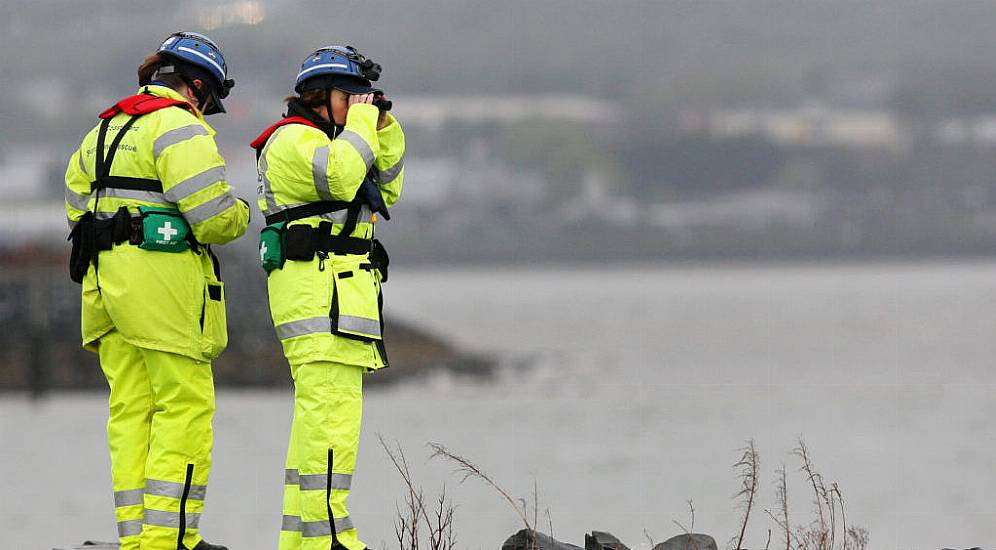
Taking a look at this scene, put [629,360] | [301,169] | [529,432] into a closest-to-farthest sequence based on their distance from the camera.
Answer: [301,169] → [529,432] → [629,360]

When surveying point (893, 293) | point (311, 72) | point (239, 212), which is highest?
point (893, 293)

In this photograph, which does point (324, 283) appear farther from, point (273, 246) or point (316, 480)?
point (316, 480)

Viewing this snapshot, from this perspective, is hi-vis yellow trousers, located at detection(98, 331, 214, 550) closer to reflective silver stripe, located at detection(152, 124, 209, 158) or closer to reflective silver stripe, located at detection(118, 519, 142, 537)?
reflective silver stripe, located at detection(118, 519, 142, 537)

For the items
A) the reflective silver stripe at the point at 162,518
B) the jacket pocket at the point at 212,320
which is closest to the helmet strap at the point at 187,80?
the jacket pocket at the point at 212,320

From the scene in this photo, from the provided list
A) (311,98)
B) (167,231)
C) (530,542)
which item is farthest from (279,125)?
(530,542)

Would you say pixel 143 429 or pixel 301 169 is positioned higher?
pixel 301 169

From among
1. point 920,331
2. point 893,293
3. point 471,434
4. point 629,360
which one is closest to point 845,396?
point 629,360

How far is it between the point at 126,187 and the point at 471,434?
28.3 metres

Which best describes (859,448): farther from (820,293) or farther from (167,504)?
(820,293)

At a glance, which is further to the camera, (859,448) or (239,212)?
(859,448)

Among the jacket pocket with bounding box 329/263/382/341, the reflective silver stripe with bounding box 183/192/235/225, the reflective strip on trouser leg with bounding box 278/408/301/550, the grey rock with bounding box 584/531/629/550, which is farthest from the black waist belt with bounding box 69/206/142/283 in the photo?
the grey rock with bounding box 584/531/629/550

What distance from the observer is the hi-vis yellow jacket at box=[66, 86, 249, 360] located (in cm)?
624

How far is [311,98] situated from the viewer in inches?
254

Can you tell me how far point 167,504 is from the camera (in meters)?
6.32
